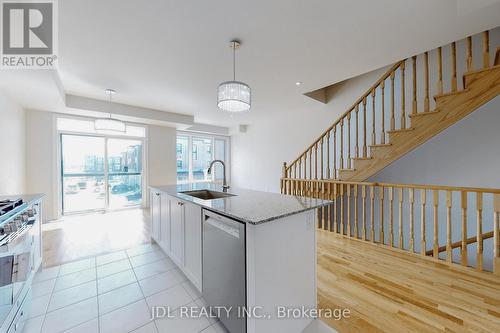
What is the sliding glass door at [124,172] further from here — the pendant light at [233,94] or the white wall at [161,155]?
the pendant light at [233,94]

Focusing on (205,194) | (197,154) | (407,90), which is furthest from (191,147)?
(407,90)

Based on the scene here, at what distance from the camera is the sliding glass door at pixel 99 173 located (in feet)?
15.7

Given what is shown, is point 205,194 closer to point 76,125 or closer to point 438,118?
point 438,118

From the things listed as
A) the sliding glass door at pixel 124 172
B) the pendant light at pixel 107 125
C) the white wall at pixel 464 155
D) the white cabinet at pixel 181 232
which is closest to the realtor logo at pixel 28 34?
the pendant light at pixel 107 125

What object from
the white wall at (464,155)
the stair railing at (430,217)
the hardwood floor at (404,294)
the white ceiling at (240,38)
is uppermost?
the white ceiling at (240,38)

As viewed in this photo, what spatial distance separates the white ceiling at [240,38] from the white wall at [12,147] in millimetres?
310

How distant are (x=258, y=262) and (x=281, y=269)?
23 cm

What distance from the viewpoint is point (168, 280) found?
219 cm

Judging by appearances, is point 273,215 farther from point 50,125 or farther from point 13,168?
point 50,125

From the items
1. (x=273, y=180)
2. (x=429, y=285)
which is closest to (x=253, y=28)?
(x=429, y=285)

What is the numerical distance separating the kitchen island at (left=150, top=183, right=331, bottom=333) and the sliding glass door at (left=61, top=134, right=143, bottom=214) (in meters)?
4.66

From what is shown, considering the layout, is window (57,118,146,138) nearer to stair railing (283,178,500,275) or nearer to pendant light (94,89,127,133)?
pendant light (94,89,127,133)

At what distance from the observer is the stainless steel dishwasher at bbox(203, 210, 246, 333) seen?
4.28 ft

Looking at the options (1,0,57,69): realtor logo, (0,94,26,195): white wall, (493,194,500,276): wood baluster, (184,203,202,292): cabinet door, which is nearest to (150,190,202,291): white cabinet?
(184,203,202,292): cabinet door
